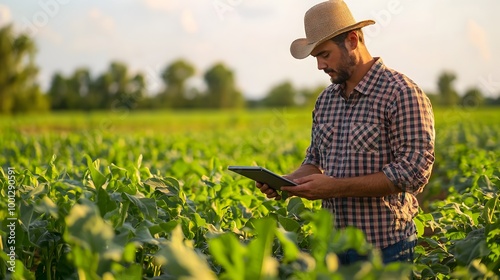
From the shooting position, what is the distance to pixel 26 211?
314 cm

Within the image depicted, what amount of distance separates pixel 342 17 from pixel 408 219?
3.61ft

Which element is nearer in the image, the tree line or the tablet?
the tablet

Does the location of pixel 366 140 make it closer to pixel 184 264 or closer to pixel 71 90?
pixel 184 264

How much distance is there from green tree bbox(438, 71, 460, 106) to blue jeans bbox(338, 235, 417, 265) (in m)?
57.5

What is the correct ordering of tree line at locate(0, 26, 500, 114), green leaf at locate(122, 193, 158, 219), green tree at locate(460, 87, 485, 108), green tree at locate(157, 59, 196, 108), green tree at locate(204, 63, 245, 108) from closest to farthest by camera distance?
green leaf at locate(122, 193, 158, 219)
green tree at locate(460, 87, 485, 108)
tree line at locate(0, 26, 500, 114)
green tree at locate(157, 59, 196, 108)
green tree at locate(204, 63, 245, 108)

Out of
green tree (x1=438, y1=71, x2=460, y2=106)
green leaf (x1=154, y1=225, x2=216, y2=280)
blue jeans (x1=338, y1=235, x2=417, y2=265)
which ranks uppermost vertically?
green leaf (x1=154, y1=225, x2=216, y2=280)

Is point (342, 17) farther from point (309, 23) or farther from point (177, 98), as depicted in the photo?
point (177, 98)

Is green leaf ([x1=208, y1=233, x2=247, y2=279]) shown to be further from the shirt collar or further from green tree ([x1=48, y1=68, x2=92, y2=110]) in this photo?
green tree ([x1=48, y1=68, x2=92, y2=110])

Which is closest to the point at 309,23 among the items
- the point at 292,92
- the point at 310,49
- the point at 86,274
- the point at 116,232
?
the point at 310,49

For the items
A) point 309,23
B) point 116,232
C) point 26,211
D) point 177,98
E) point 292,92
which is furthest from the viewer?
point 292,92

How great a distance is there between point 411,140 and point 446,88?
60598 mm

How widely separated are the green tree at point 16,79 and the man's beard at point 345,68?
183ft

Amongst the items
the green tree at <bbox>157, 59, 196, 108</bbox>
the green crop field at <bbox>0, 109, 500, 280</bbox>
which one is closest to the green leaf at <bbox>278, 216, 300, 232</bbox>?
the green crop field at <bbox>0, 109, 500, 280</bbox>

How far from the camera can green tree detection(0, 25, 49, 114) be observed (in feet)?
192
